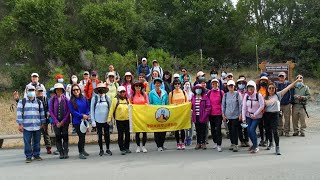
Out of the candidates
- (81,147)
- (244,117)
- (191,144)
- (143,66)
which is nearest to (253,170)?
(244,117)

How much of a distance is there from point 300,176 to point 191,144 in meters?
4.15

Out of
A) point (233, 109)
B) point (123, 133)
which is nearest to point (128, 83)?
point (123, 133)

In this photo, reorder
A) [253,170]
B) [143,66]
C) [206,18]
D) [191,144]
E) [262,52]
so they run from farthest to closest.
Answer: [206,18]
[262,52]
[143,66]
[191,144]
[253,170]

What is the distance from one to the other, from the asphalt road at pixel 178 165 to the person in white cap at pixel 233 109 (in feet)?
1.51

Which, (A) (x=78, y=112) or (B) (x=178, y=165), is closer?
(B) (x=178, y=165)

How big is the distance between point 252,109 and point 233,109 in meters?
Answer: 0.49

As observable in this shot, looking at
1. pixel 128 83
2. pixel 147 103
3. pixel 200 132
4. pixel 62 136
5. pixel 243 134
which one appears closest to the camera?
pixel 62 136

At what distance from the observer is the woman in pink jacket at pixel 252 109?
981 centimetres

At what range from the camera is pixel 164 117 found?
1078 centimetres

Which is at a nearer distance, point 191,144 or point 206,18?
point 191,144

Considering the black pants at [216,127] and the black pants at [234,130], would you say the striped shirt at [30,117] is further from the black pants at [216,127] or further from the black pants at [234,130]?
the black pants at [234,130]

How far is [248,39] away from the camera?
33.0 metres

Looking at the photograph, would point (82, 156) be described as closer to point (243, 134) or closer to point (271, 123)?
point (243, 134)

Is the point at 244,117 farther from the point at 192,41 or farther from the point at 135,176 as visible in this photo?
the point at 192,41
